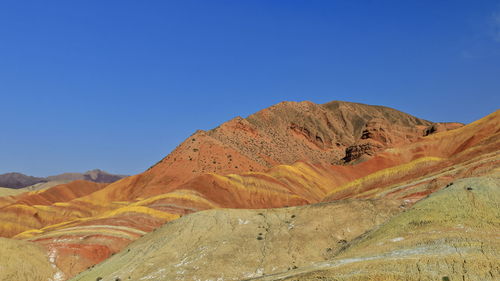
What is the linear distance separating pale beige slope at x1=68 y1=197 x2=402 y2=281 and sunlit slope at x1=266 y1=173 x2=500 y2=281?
223 inches

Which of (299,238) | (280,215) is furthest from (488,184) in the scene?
(280,215)

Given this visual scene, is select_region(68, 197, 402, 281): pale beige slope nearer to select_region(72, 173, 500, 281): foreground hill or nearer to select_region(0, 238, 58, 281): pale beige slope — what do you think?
select_region(72, 173, 500, 281): foreground hill

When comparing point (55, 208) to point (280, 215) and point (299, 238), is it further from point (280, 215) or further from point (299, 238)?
point (299, 238)

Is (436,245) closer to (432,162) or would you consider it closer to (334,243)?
(334,243)

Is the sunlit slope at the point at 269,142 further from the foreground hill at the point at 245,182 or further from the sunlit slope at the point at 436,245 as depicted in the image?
the sunlit slope at the point at 436,245

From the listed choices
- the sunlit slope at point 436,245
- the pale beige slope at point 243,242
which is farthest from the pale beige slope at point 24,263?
the sunlit slope at point 436,245

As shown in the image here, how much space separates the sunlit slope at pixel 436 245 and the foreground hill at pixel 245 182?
27.9 ft

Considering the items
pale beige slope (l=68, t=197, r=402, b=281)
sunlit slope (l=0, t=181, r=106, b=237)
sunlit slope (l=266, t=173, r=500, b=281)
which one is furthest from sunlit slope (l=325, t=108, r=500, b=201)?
sunlit slope (l=0, t=181, r=106, b=237)

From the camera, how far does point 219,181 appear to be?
84.9 meters

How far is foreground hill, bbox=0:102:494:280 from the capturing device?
180ft

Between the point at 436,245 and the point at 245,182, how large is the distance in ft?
206

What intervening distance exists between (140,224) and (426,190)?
3952 centimetres

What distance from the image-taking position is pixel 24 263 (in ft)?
161

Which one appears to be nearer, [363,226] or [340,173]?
[363,226]
